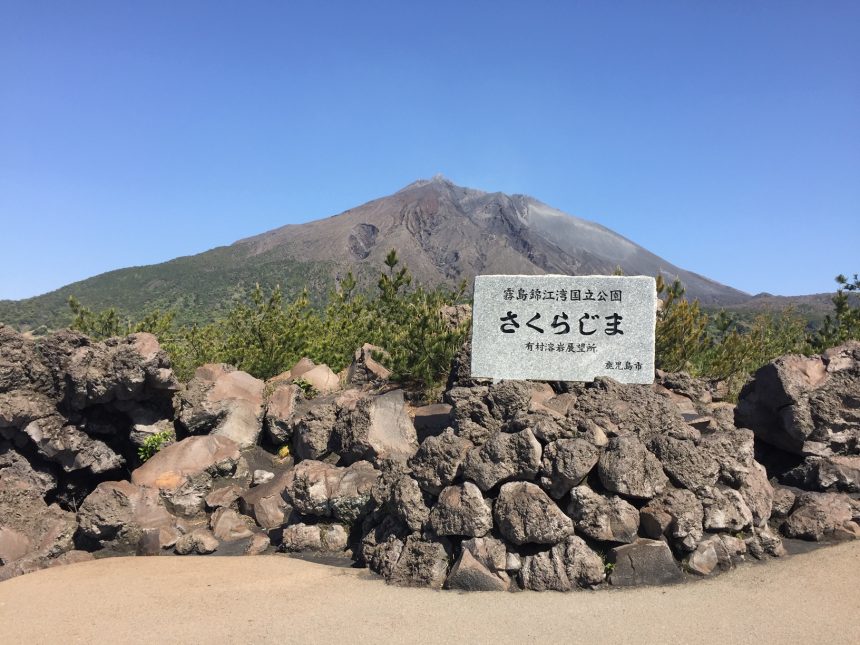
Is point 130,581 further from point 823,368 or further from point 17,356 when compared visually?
point 823,368

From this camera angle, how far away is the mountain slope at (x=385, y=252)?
8188cm

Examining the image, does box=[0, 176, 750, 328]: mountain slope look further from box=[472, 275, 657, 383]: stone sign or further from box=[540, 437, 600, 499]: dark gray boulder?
box=[540, 437, 600, 499]: dark gray boulder

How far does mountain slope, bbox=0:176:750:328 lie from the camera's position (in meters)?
81.9

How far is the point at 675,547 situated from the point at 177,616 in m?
3.99

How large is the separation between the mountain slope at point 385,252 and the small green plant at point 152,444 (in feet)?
165

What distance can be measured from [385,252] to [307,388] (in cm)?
7289

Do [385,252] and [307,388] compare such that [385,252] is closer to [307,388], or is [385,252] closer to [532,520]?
[307,388]

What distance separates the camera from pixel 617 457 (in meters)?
5.53

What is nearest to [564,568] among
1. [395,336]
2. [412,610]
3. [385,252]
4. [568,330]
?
[412,610]

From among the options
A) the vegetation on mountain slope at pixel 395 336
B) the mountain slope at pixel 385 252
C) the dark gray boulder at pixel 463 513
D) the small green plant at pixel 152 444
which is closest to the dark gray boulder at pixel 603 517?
the dark gray boulder at pixel 463 513

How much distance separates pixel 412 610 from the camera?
16.1ft

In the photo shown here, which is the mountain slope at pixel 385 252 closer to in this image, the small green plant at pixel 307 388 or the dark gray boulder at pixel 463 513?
the small green plant at pixel 307 388

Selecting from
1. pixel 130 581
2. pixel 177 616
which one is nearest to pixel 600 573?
pixel 177 616

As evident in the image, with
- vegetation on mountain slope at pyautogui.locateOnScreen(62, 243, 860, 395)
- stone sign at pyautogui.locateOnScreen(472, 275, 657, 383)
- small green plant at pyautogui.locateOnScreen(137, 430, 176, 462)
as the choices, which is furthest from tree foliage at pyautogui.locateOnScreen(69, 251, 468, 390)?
stone sign at pyautogui.locateOnScreen(472, 275, 657, 383)
